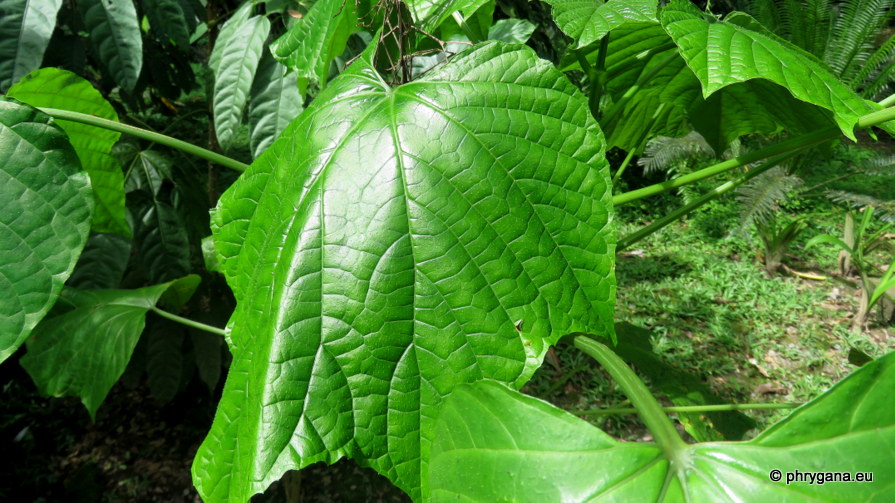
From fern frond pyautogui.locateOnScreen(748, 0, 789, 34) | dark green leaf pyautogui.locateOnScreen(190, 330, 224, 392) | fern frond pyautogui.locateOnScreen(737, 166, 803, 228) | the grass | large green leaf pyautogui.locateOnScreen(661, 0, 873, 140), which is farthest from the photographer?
fern frond pyautogui.locateOnScreen(748, 0, 789, 34)

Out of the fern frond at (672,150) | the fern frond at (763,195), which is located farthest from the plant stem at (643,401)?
the fern frond at (672,150)

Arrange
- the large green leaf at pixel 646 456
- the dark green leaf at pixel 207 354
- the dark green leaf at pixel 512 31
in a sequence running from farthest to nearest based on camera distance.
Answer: the dark green leaf at pixel 207 354
the dark green leaf at pixel 512 31
the large green leaf at pixel 646 456

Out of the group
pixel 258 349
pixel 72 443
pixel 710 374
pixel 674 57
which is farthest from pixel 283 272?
pixel 710 374

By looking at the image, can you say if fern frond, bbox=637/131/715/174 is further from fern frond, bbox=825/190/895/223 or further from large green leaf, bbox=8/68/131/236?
large green leaf, bbox=8/68/131/236

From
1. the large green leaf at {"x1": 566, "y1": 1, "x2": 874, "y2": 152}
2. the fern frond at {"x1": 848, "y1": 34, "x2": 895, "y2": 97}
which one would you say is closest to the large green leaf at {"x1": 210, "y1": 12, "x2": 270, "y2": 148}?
the large green leaf at {"x1": 566, "y1": 1, "x2": 874, "y2": 152}

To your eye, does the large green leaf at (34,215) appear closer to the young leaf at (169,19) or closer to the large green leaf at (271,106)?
the large green leaf at (271,106)

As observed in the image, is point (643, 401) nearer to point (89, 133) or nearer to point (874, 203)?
point (89, 133)

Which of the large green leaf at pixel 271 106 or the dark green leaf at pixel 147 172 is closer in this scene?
the large green leaf at pixel 271 106
